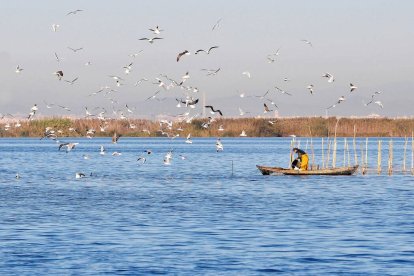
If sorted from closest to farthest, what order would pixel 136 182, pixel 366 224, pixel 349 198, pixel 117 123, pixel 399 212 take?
1. pixel 366 224
2. pixel 399 212
3. pixel 349 198
4. pixel 136 182
5. pixel 117 123

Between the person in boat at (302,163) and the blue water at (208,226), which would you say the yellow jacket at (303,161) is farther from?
the blue water at (208,226)

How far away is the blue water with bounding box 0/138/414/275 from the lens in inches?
1027

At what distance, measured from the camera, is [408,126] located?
139750 mm

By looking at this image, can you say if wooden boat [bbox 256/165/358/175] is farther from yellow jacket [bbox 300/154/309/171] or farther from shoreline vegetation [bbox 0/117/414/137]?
shoreline vegetation [bbox 0/117/414/137]

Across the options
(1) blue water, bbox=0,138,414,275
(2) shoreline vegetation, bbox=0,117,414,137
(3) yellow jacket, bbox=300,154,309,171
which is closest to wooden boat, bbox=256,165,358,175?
(3) yellow jacket, bbox=300,154,309,171

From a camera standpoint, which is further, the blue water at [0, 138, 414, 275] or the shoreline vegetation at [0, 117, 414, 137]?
the shoreline vegetation at [0, 117, 414, 137]

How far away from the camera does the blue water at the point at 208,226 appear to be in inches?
1027

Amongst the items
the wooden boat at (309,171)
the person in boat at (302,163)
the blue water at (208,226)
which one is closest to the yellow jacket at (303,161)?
the person in boat at (302,163)

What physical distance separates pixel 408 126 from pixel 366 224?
349 feet

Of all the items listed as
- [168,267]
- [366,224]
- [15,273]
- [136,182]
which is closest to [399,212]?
[366,224]

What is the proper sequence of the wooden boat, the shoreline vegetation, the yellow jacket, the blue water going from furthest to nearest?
1. the shoreline vegetation
2. the wooden boat
3. the yellow jacket
4. the blue water

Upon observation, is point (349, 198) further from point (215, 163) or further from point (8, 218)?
point (215, 163)

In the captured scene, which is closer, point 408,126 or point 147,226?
point 147,226

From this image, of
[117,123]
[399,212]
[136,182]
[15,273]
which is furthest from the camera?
[117,123]
